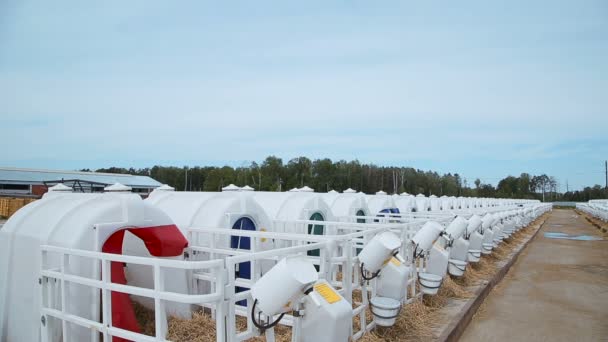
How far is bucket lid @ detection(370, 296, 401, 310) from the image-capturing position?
19.7 feet

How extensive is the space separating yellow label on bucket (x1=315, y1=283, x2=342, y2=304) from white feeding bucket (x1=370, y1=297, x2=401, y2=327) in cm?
172

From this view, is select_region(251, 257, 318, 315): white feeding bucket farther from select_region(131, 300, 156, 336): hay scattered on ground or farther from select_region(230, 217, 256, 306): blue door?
select_region(230, 217, 256, 306): blue door

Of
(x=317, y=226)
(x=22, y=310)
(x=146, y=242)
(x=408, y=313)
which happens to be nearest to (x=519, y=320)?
(x=408, y=313)

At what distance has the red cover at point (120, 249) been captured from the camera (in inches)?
197

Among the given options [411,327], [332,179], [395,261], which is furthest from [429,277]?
[332,179]

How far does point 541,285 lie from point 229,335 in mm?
9609

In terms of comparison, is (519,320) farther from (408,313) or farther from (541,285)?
(541,285)

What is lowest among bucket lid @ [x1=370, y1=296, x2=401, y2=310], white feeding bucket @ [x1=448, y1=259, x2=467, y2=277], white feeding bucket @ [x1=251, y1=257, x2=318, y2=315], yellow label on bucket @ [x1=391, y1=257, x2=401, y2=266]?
white feeding bucket @ [x1=448, y1=259, x2=467, y2=277]

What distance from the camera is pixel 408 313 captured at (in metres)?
6.99

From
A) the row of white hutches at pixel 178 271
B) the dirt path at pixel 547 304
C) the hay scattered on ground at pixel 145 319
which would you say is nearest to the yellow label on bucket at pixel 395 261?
the row of white hutches at pixel 178 271

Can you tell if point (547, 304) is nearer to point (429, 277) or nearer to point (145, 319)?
point (429, 277)

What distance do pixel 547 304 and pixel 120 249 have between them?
8.12 metres

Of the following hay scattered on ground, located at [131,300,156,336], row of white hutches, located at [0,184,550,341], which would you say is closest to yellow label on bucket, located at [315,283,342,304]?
row of white hutches, located at [0,184,550,341]

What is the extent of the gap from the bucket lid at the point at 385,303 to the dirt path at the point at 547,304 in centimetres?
165
